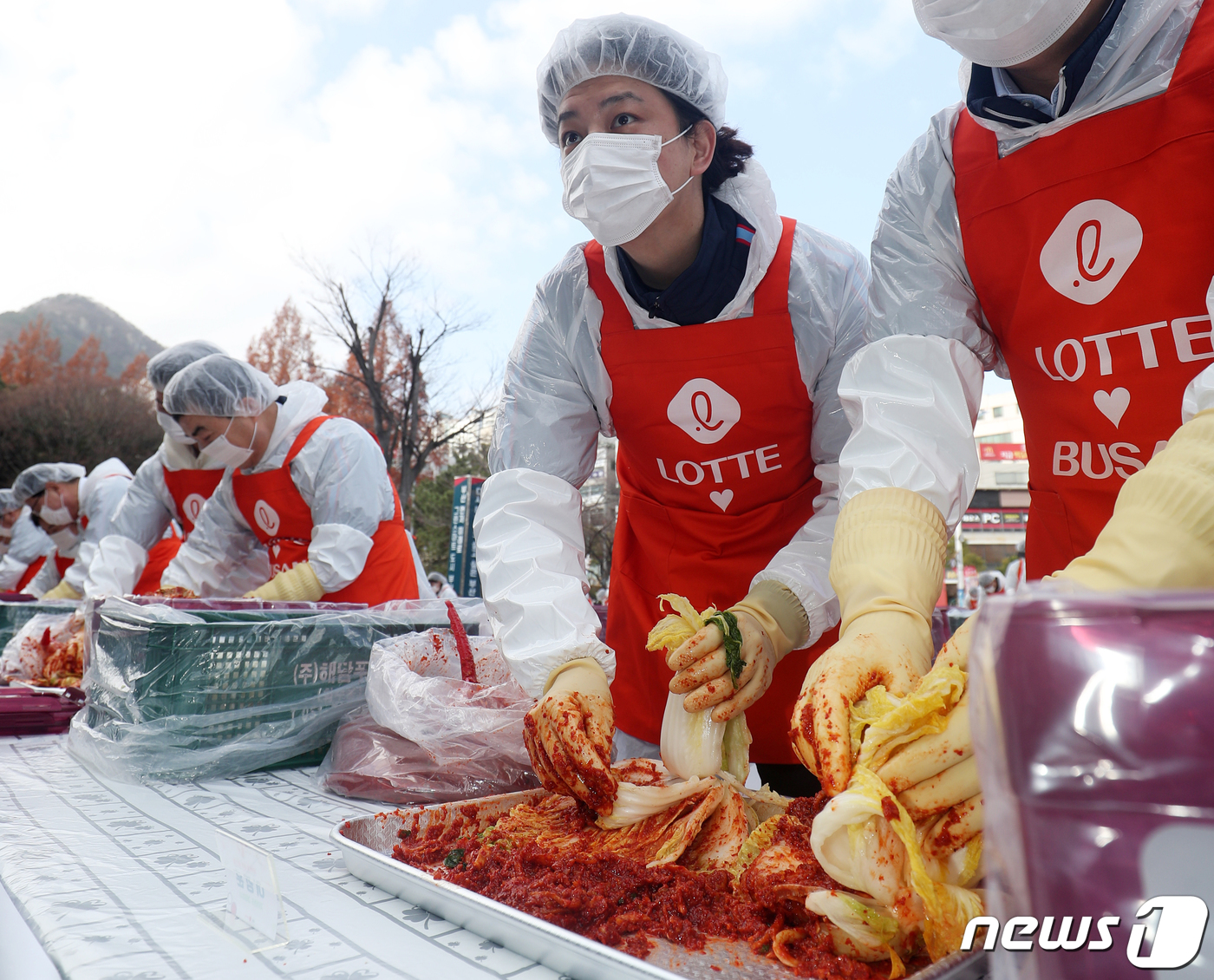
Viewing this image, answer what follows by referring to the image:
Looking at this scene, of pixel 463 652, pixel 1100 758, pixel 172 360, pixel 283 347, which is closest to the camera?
pixel 1100 758

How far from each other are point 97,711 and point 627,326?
1690 millimetres

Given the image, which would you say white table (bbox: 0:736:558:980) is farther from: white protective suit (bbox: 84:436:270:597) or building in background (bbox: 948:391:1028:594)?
building in background (bbox: 948:391:1028:594)

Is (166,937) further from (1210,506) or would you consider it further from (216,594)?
(216,594)

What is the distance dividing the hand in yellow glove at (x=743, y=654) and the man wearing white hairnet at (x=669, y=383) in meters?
0.01

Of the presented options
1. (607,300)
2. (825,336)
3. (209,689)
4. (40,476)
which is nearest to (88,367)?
(40,476)

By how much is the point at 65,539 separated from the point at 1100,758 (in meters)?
8.33

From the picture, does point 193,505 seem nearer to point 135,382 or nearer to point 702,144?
point 702,144

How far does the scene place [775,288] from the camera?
181 cm

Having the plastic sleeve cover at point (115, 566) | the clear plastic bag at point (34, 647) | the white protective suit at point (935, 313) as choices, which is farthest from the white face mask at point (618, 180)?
the plastic sleeve cover at point (115, 566)

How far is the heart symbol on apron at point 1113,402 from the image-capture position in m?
1.28

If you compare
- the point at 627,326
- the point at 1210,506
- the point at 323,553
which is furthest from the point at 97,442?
the point at 1210,506

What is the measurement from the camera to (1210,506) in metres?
0.87

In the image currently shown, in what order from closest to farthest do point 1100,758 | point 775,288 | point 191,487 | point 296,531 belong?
1. point 1100,758
2. point 775,288
3. point 296,531
4. point 191,487

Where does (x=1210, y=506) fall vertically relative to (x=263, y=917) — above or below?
above
